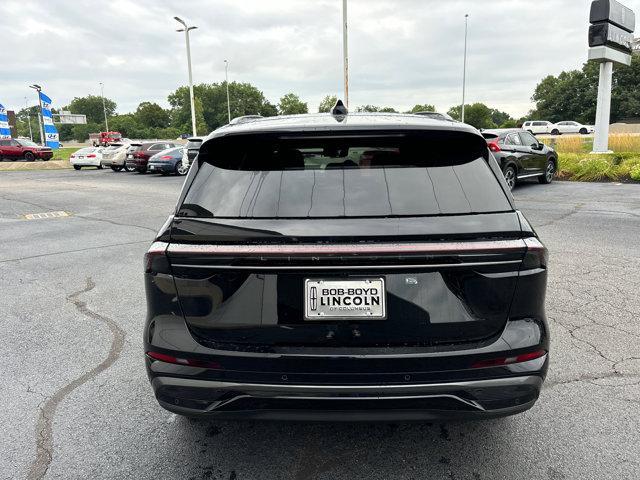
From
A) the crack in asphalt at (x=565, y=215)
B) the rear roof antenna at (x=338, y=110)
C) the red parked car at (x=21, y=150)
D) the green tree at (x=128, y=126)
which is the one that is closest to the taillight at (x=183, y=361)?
the rear roof antenna at (x=338, y=110)

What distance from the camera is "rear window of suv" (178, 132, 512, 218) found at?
2193 mm

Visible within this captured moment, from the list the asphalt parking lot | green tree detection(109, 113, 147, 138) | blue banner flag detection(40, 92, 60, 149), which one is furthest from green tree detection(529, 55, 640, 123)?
green tree detection(109, 113, 147, 138)

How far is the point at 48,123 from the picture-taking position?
45.2m

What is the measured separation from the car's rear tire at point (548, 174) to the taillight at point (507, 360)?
14.2 meters

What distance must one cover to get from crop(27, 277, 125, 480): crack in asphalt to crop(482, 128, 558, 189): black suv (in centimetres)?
1039

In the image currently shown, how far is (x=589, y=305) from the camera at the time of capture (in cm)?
470

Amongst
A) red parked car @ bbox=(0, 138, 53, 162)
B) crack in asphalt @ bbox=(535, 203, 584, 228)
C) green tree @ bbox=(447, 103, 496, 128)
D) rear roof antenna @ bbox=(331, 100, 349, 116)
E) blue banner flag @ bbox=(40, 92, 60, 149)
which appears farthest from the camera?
green tree @ bbox=(447, 103, 496, 128)

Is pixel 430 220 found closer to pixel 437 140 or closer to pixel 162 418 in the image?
pixel 437 140

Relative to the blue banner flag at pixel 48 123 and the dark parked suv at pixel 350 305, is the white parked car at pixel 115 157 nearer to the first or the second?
the blue banner flag at pixel 48 123

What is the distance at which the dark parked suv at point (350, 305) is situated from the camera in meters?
2.05

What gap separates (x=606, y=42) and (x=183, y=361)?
72.8ft

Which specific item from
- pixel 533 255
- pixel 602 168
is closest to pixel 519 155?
pixel 602 168

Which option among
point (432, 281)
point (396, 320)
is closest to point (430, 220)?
point (432, 281)

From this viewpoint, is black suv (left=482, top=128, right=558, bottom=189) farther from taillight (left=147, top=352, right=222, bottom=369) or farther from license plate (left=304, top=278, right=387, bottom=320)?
taillight (left=147, top=352, right=222, bottom=369)
